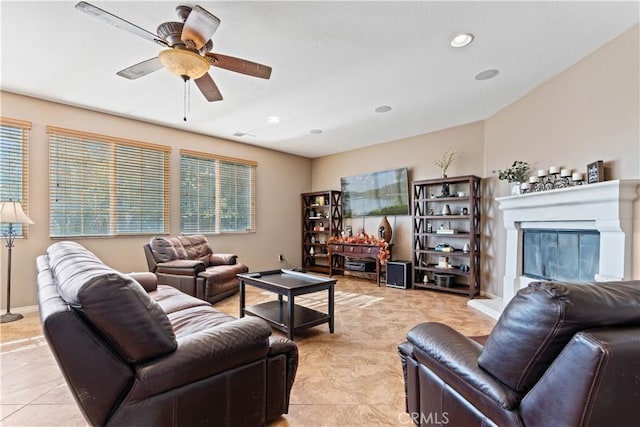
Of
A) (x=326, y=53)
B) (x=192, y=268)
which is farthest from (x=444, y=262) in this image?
(x=192, y=268)

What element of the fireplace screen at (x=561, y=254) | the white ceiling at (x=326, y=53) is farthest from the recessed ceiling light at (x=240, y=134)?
the fireplace screen at (x=561, y=254)

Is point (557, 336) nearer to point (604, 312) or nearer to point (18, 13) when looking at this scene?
point (604, 312)

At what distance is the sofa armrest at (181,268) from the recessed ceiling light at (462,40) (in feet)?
12.4

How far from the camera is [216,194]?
566cm

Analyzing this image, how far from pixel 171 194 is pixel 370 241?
3521mm

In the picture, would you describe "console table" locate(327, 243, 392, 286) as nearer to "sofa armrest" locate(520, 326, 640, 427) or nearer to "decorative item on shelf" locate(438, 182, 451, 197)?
"decorative item on shelf" locate(438, 182, 451, 197)

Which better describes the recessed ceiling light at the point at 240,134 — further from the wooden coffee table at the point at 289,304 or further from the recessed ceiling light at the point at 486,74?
the recessed ceiling light at the point at 486,74

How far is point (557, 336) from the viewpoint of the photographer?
0.90 meters

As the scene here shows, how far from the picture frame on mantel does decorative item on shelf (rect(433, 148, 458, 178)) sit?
2.26 meters

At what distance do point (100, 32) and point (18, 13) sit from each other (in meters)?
0.50

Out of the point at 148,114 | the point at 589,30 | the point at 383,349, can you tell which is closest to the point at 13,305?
the point at 148,114

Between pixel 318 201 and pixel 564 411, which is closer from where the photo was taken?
pixel 564 411

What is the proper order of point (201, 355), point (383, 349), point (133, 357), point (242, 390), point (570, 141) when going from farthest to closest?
point (570, 141), point (383, 349), point (242, 390), point (201, 355), point (133, 357)

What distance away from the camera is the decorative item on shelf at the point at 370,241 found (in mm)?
5341
